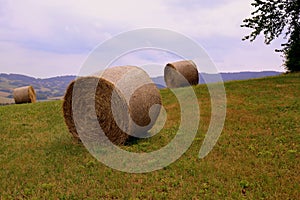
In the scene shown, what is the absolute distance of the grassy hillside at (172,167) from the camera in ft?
25.0

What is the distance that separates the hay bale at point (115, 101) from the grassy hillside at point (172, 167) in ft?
2.70

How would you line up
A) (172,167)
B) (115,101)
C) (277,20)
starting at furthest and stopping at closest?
(277,20), (115,101), (172,167)

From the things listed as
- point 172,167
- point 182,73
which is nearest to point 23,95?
point 182,73

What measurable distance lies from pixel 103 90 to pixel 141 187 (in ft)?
16.3

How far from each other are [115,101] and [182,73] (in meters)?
21.2

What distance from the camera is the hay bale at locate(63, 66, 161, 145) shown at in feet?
38.4

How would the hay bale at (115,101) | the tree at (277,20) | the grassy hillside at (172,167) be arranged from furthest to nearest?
the tree at (277,20) → the hay bale at (115,101) → the grassy hillside at (172,167)

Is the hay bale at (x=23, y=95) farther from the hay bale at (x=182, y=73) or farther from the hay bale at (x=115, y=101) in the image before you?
the hay bale at (x=115, y=101)

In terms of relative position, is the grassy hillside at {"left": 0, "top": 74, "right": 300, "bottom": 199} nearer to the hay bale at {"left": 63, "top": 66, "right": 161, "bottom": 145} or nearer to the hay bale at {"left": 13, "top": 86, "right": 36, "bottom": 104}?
the hay bale at {"left": 63, "top": 66, "right": 161, "bottom": 145}

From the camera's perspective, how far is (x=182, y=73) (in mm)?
32156

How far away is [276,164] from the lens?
9250 mm

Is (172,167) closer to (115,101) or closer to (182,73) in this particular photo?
(115,101)

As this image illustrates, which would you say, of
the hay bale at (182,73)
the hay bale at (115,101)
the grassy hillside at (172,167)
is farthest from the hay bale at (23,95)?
the hay bale at (115,101)

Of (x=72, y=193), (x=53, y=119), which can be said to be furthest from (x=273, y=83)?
(x=72, y=193)
